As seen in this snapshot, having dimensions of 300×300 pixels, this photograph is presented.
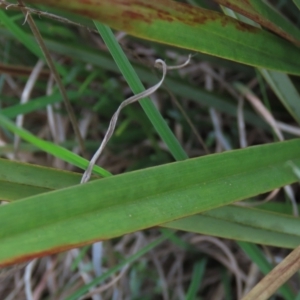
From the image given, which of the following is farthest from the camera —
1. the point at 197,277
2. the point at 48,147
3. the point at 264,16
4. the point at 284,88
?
the point at 197,277

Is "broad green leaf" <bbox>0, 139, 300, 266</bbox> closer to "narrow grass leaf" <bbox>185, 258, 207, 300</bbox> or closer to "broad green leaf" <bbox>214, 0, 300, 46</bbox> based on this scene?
"broad green leaf" <bbox>214, 0, 300, 46</bbox>

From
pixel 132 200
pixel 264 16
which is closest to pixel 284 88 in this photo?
pixel 264 16

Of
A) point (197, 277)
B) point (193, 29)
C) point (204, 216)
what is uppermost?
point (193, 29)

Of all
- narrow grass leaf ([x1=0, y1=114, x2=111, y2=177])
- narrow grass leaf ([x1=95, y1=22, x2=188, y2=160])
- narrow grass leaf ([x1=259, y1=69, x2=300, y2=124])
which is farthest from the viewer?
narrow grass leaf ([x1=259, y1=69, x2=300, y2=124])

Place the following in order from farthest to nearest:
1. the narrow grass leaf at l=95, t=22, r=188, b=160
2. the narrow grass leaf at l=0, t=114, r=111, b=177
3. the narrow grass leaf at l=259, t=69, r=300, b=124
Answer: the narrow grass leaf at l=259, t=69, r=300, b=124, the narrow grass leaf at l=95, t=22, r=188, b=160, the narrow grass leaf at l=0, t=114, r=111, b=177

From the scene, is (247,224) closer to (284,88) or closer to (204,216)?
(204,216)

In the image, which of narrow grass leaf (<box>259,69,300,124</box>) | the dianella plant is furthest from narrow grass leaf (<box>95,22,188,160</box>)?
narrow grass leaf (<box>259,69,300,124</box>)
